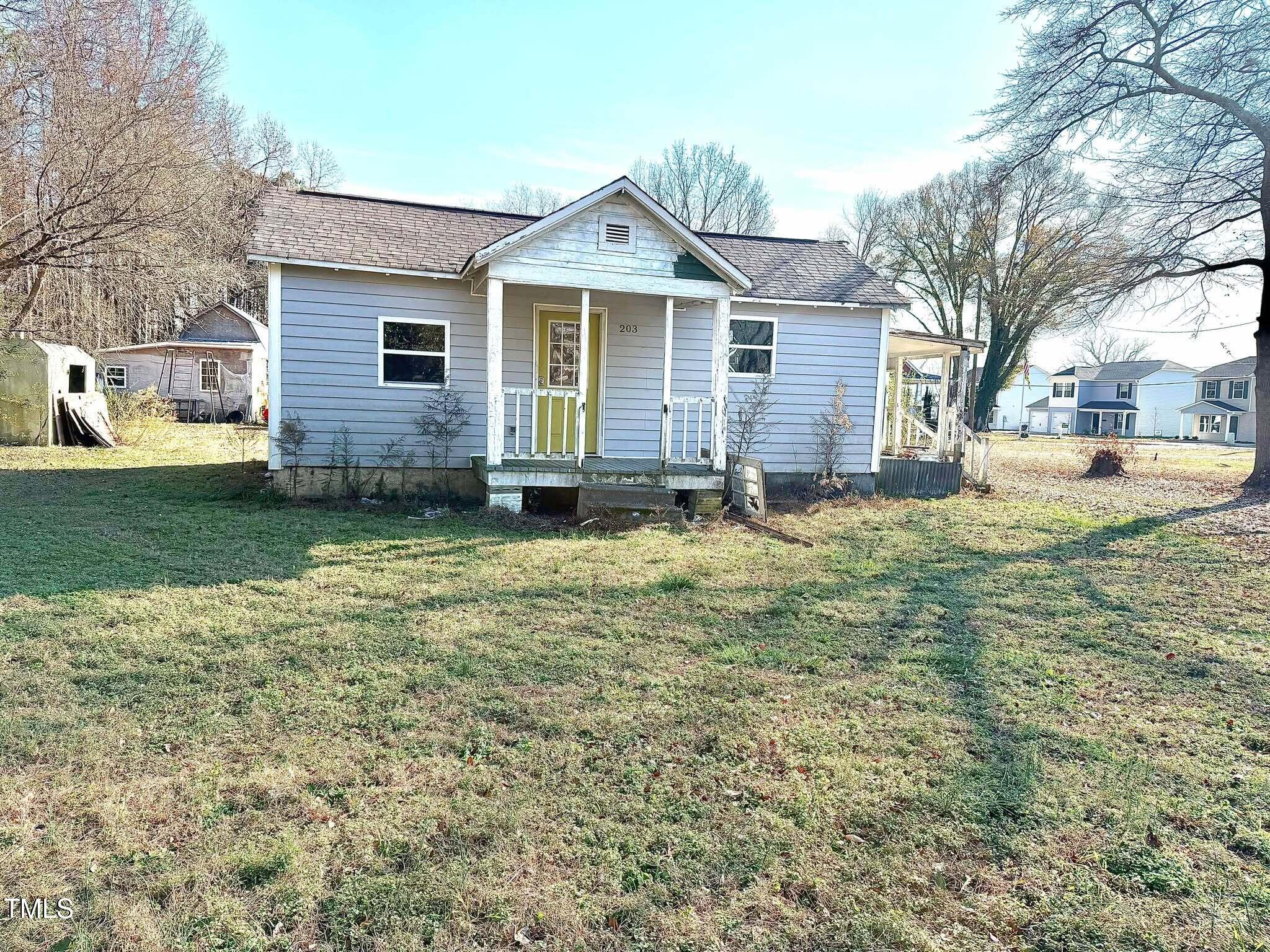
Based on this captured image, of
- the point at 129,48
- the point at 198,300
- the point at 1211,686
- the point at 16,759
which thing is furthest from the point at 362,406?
the point at 198,300

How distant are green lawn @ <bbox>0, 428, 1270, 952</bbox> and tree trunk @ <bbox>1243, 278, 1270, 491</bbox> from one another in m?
10.6

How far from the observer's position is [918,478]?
43.6 feet

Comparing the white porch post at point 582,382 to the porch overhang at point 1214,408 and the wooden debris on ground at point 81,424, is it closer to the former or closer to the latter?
the wooden debris on ground at point 81,424

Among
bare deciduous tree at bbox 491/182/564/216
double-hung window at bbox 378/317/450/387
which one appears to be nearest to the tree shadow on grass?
double-hung window at bbox 378/317/450/387

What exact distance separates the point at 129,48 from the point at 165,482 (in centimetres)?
1204

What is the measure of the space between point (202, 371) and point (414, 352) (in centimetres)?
2107

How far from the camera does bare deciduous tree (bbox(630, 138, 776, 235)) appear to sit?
39125 millimetres

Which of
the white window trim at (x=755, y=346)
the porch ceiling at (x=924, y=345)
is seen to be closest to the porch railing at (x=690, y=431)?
the white window trim at (x=755, y=346)

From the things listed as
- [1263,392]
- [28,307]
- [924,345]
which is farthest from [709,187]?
[28,307]

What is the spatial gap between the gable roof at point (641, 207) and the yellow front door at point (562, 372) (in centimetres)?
178

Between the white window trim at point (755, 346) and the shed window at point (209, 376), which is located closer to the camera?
the white window trim at point (755, 346)

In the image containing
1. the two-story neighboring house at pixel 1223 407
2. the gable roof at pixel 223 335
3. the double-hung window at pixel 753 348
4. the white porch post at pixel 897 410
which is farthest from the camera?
the two-story neighboring house at pixel 1223 407

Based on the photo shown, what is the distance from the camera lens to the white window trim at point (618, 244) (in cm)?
995

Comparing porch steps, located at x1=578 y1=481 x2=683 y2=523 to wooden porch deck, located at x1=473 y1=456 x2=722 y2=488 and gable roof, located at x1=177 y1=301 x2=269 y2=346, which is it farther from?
→ gable roof, located at x1=177 y1=301 x2=269 y2=346
